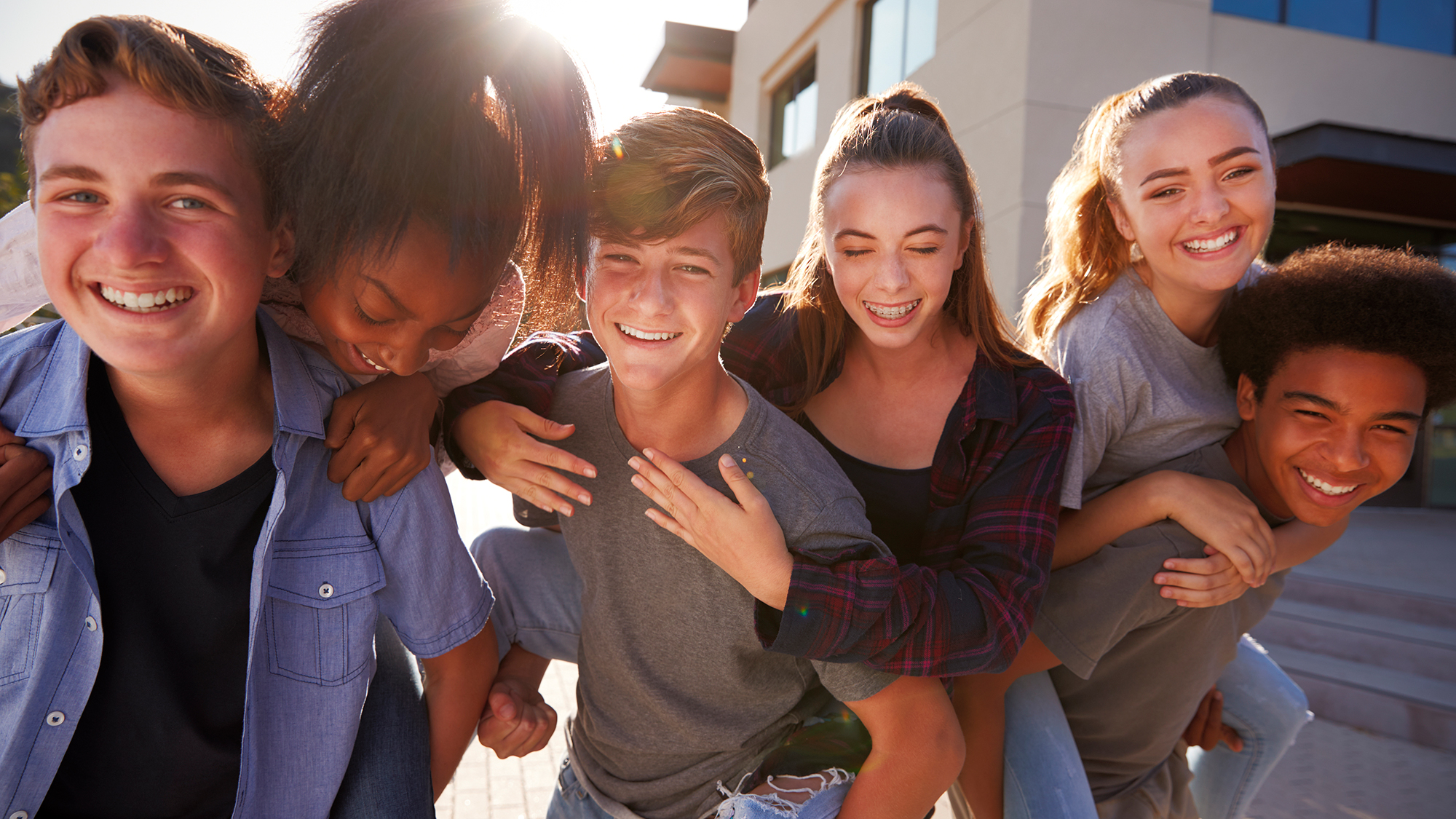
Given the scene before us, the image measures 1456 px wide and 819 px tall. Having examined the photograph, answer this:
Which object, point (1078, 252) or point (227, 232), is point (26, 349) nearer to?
point (227, 232)

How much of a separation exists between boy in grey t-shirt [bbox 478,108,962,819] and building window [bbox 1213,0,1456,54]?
8.15 metres

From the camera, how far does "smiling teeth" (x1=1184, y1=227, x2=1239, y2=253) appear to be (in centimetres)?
195

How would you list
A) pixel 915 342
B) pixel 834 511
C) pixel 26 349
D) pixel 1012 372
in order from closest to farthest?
pixel 26 349 → pixel 834 511 → pixel 1012 372 → pixel 915 342

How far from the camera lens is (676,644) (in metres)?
1.65

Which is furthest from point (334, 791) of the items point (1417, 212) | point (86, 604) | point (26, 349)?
point (1417, 212)

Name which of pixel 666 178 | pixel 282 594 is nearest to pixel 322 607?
pixel 282 594

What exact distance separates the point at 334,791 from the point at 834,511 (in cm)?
107

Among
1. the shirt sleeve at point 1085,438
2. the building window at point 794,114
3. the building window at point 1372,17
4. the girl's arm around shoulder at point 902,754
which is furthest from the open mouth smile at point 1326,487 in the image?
the building window at point 794,114

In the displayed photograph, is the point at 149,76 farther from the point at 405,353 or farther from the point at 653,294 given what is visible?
the point at 653,294

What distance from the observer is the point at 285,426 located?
1.44 metres

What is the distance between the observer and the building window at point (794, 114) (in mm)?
11797

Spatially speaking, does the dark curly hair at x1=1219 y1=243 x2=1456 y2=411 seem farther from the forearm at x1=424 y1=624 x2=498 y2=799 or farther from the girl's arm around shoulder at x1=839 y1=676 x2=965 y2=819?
the forearm at x1=424 y1=624 x2=498 y2=799

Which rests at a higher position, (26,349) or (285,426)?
(26,349)

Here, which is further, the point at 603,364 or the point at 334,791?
the point at 603,364
